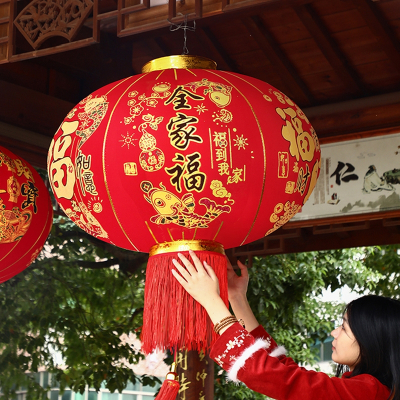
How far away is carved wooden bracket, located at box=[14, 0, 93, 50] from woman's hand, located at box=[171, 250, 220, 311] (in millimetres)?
846

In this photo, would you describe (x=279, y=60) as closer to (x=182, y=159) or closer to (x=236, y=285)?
(x=236, y=285)

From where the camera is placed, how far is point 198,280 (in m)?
1.79

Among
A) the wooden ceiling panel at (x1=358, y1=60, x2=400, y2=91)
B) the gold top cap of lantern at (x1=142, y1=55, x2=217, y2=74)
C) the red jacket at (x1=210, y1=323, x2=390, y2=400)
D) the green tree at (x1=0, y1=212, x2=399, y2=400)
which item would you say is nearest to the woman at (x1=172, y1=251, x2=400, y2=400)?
the red jacket at (x1=210, y1=323, x2=390, y2=400)

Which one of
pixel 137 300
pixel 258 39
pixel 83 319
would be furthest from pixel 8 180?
pixel 137 300

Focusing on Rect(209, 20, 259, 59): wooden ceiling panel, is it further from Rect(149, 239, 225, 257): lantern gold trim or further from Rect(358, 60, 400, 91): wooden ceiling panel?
Rect(149, 239, 225, 257): lantern gold trim

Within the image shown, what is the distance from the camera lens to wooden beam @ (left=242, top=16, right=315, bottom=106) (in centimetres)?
318

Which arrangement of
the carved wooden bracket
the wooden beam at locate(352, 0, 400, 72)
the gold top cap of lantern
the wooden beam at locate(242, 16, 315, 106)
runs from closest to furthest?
the gold top cap of lantern → the carved wooden bracket → the wooden beam at locate(352, 0, 400, 72) → the wooden beam at locate(242, 16, 315, 106)

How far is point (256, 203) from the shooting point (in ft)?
5.92

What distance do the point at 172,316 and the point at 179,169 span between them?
0.40 metres

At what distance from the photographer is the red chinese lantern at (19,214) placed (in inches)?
101

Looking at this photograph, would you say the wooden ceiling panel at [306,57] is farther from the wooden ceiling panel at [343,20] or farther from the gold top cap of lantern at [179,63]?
the gold top cap of lantern at [179,63]

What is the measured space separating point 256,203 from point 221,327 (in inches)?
13.7

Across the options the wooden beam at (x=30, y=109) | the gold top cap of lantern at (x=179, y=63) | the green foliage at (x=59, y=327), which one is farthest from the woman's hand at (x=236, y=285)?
the green foliage at (x=59, y=327)

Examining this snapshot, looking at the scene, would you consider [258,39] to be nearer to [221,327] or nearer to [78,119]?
[78,119]
